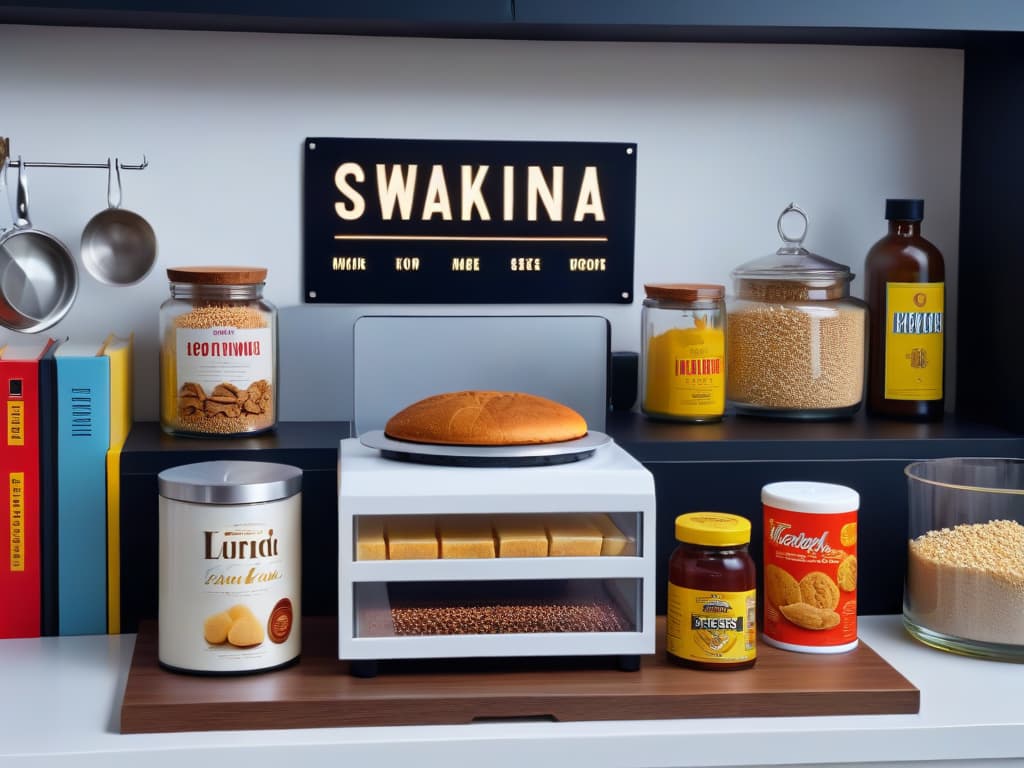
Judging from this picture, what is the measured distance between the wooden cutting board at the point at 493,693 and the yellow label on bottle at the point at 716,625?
19 millimetres

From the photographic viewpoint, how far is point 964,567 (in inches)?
49.5

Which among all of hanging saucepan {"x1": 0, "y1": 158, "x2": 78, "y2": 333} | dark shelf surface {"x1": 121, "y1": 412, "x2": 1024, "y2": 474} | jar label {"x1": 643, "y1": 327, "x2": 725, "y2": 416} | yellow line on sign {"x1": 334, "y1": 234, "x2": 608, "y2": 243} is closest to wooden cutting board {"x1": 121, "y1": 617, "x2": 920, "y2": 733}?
dark shelf surface {"x1": 121, "y1": 412, "x2": 1024, "y2": 474}

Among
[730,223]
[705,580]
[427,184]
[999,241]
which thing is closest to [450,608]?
[705,580]

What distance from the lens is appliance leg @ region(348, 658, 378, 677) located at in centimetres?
115

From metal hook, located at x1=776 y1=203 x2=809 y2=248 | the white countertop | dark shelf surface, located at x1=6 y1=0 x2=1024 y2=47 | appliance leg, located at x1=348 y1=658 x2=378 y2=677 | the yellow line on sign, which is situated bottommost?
the white countertop

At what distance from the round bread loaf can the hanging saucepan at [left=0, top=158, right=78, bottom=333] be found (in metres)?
0.48

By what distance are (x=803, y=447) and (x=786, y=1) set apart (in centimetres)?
49

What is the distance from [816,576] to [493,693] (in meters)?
0.35

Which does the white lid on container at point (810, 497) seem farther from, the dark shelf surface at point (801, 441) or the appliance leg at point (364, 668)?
the appliance leg at point (364, 668)

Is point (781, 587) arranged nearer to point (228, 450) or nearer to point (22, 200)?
point (228, 450)

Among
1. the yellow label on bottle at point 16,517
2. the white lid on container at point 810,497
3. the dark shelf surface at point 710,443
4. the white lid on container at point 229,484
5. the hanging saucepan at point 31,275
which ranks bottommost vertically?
the yellow label on bottle at point 16,517

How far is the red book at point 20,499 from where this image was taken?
1.29 m

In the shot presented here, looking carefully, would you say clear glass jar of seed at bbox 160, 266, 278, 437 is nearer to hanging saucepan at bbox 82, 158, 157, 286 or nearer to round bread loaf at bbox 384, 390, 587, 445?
hanging saucepan at bbox 82, 158, 157, 286

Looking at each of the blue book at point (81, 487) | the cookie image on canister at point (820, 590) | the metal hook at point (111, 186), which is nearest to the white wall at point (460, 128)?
the metal hook at point (111, 186)
